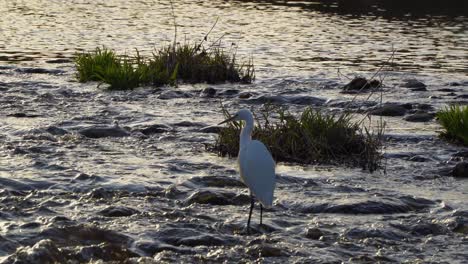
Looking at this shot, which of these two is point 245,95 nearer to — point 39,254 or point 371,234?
point 371,234

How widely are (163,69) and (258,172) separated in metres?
9.92

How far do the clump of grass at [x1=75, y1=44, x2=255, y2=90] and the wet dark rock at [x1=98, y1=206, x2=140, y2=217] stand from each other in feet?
27.0

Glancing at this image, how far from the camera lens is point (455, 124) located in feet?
45.3

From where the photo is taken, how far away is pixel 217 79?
1942 centimetres

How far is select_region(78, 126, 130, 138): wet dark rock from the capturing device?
1367cm

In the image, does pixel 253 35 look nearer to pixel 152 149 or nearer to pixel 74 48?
pixel 74 48

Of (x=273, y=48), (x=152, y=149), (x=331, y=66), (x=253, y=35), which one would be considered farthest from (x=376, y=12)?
(x=152, y=149)

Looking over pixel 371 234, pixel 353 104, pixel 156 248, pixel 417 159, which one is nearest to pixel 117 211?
pixel 156 248

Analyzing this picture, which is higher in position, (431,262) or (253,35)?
(431,262)

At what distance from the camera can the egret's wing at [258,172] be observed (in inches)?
367

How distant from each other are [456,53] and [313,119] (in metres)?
14.2

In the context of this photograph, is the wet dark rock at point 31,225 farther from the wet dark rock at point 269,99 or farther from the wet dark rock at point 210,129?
the wet dark rock at point 269,99

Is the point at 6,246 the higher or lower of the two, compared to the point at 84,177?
higher

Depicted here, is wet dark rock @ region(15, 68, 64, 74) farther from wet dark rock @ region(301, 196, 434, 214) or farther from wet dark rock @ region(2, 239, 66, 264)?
wet dark rock @ region(2, 239, 66, 264)
